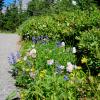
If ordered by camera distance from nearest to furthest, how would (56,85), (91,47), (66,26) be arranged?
1. (56,85)
2. (91,47)
3. (66,26)

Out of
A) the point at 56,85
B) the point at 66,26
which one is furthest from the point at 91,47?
the point at 66,26

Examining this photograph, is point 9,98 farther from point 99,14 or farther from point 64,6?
point 64,6

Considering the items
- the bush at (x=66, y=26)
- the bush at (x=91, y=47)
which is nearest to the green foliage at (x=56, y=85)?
the bush at (x=91, y=47)

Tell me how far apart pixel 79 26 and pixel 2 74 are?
411 centimetres

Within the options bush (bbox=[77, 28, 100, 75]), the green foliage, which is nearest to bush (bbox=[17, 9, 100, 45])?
bush (bbox=[77, 28, 100, 75])

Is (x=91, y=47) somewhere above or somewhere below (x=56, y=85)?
above

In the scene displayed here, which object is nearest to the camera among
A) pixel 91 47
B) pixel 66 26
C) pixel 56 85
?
pixel 56 85

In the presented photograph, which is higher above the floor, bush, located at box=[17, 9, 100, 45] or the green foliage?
the green foliage

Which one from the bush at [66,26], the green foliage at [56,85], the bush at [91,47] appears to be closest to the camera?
the green foliage at [56,85]

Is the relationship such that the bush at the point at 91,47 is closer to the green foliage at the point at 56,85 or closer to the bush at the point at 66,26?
the green foliage at the point at 56,85

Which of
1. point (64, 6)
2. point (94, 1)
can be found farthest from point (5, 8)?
point (94, 1)

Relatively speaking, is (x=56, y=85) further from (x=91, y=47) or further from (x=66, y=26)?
(x=66, y=26)

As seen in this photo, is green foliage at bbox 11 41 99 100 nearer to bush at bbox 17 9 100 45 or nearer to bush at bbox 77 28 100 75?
bush at bbox 77 28 100 75

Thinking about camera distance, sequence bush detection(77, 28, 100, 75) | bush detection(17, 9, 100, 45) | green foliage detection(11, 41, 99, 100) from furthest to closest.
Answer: bush detection(17, 9, 100, 45) < bush detection(77, 28, 100, 75) < green foliage detection(11, 41, 99, 100)
